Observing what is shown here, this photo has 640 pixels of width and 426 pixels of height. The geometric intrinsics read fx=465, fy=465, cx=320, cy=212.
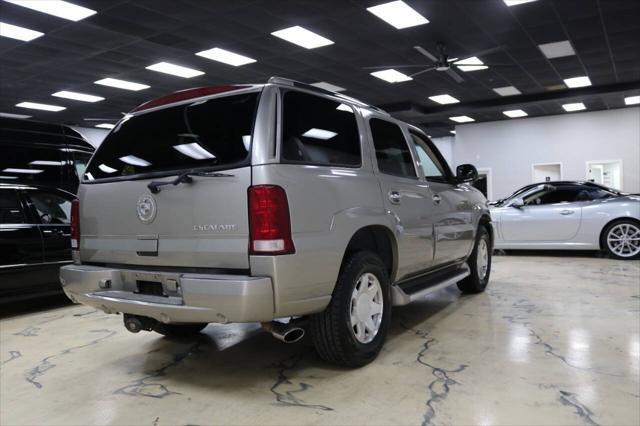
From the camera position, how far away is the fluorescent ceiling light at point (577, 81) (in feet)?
41.3

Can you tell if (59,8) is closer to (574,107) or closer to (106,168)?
(106,168)

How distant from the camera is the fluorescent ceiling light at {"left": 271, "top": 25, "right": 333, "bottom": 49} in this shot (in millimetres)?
8617

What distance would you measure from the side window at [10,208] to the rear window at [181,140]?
1.93m

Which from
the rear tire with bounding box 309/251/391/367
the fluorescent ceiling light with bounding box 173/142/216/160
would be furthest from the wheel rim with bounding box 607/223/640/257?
the fluorescent ceiling light with bounding box 173/142/216/160

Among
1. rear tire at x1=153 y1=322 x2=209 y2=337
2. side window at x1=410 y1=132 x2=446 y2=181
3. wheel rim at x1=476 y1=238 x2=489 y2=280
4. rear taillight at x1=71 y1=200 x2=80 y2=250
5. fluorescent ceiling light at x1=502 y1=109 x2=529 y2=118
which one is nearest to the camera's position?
rear taillight at x1=71 y1=200 x2=80 y2=250

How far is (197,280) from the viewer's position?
2.15 metres

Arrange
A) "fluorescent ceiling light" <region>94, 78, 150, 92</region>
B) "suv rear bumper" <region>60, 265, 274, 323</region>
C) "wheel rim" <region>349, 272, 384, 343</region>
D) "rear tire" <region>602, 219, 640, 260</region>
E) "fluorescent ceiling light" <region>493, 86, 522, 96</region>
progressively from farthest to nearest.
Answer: "fluorescent ceiling light" <region>493, 86, 522, 96</region>
"fluorescent ceiling light" <region>94, 78, 150, 92</region>
"rear tire" <region>602, 219, 640, 260</region>
"wheel rim" <region>349, 272, 384, 343</region>
"suv rear bumper" <region>60, 265, 274, 323</region>

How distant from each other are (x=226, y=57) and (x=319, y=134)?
8307mm

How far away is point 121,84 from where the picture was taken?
1216 centimetres

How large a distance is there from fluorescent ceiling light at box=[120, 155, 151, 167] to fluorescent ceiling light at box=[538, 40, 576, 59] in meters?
9.54

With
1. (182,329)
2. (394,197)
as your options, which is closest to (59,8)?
(182,329)

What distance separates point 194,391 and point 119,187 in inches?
45.9

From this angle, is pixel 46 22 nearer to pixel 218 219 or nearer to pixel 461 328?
pixel 218 219

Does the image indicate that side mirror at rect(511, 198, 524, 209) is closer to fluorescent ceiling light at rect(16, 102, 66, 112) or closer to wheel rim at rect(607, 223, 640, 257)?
wheel rim at rect(607, 223, 640, 257)
